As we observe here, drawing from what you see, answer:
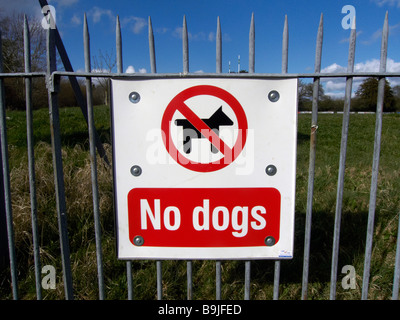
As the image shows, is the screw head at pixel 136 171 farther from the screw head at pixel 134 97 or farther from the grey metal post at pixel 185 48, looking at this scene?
the grey metal post at pixel 185 48

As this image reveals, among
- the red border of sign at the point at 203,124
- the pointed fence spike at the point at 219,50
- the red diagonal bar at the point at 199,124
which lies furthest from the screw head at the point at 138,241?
the pointed fence spike at the point at 219,50

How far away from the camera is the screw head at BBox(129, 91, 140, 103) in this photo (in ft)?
5.42

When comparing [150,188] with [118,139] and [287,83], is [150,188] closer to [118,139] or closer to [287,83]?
[118,139]

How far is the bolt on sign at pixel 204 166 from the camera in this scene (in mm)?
1630

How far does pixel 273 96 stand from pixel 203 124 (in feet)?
1.43

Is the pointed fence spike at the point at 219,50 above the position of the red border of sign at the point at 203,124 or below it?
above

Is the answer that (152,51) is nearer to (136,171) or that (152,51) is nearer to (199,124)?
(199,124)

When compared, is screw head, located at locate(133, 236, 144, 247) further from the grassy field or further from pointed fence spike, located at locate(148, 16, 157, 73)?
pointed fence spike, located at locate(148, 16, 157, 73)

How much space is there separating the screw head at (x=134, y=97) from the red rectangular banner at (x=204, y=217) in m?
0.53

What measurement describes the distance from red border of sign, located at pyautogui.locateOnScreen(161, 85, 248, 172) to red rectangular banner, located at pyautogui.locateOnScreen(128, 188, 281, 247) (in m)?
0.15

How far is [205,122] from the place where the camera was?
1.62m

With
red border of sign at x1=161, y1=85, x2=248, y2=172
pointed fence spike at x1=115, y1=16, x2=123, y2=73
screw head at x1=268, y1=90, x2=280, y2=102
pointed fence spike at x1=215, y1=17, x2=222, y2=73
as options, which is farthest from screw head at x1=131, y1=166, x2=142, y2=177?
screw head at x1=268, y1=90, x2=280, y2=102

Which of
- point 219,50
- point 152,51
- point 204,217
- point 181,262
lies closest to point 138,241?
point 204,217

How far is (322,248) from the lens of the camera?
280 centimetres
